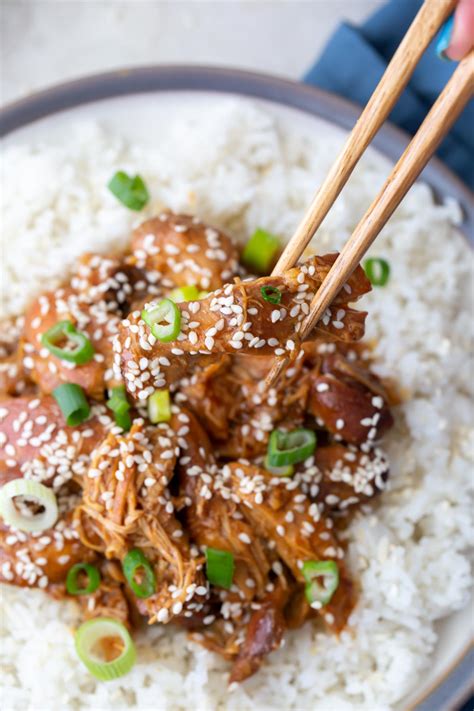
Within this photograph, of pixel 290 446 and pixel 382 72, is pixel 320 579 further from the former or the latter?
pixel 382 72

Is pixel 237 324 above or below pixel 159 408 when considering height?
above

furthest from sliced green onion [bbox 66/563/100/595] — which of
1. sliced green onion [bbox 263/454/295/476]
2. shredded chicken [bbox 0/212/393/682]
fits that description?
sliced green onion [bbox 263/454/295/476]

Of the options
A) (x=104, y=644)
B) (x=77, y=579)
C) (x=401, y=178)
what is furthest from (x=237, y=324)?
(x=104, y=644)

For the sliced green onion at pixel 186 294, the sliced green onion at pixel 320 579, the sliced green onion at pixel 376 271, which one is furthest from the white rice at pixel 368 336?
the sliced green onion at pixel 186 294

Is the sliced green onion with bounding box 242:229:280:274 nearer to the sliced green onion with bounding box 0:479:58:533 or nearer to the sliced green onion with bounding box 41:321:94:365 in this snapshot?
the sliced green onion with bounding box 41:321:94:365

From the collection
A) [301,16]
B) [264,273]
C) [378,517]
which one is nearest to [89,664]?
[378,517]

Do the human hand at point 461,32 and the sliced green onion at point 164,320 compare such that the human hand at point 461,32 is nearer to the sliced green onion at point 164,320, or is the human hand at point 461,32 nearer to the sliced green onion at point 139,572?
the sliced green onion at point 164,320
